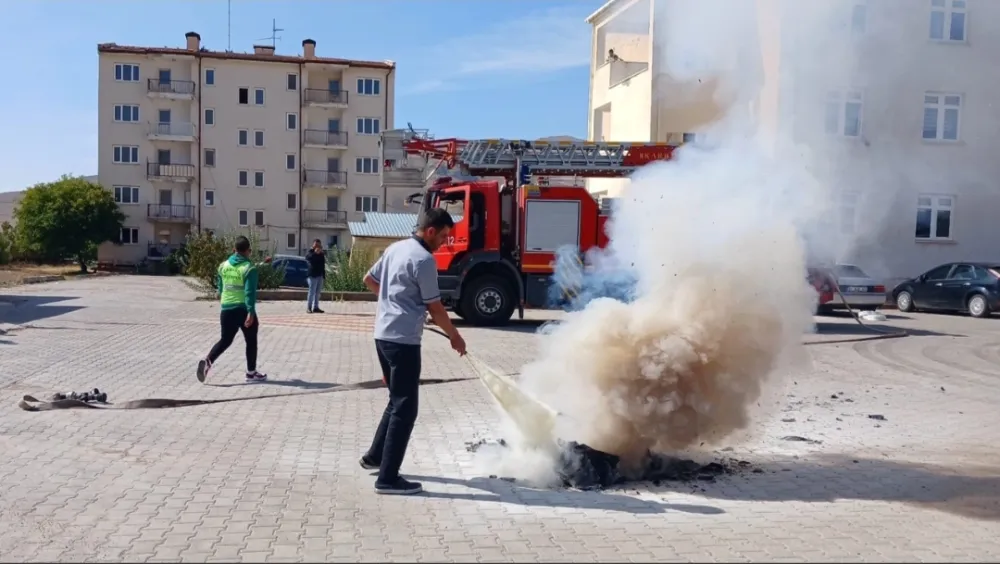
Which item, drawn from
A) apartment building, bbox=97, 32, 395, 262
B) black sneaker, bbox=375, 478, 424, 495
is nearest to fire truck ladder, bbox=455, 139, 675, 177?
black sneaker, bbox=375, 478, 424, 495

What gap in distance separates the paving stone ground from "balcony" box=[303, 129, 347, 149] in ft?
166

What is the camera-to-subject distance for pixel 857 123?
346 inches

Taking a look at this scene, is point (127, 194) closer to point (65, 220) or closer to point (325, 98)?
point (65, 220)

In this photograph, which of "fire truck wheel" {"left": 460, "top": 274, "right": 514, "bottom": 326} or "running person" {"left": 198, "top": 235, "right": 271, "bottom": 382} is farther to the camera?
"fire truck wheel" {"left": 460, "top": 274, "right": 514, "bottom": 326}

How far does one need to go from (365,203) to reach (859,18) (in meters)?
55.8

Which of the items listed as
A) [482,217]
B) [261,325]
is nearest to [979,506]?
[482,217]

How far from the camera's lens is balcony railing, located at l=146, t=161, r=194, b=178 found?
192 feet

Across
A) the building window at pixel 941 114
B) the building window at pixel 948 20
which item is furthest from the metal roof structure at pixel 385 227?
the building window at pixel 948 20

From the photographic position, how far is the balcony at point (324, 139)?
59.9 metres

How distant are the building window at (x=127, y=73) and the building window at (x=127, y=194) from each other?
7.57m

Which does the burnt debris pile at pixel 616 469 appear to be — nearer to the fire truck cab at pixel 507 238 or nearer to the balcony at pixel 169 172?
the fire truck cab at pixel 507 238

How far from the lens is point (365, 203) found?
2431 inches

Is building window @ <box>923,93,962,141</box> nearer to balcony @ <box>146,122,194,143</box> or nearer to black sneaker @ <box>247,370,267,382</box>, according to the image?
black sneaker @ <box>247,370,267,382</box>

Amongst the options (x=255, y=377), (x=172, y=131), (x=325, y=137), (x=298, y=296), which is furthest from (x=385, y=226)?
(x=255, y=377)
